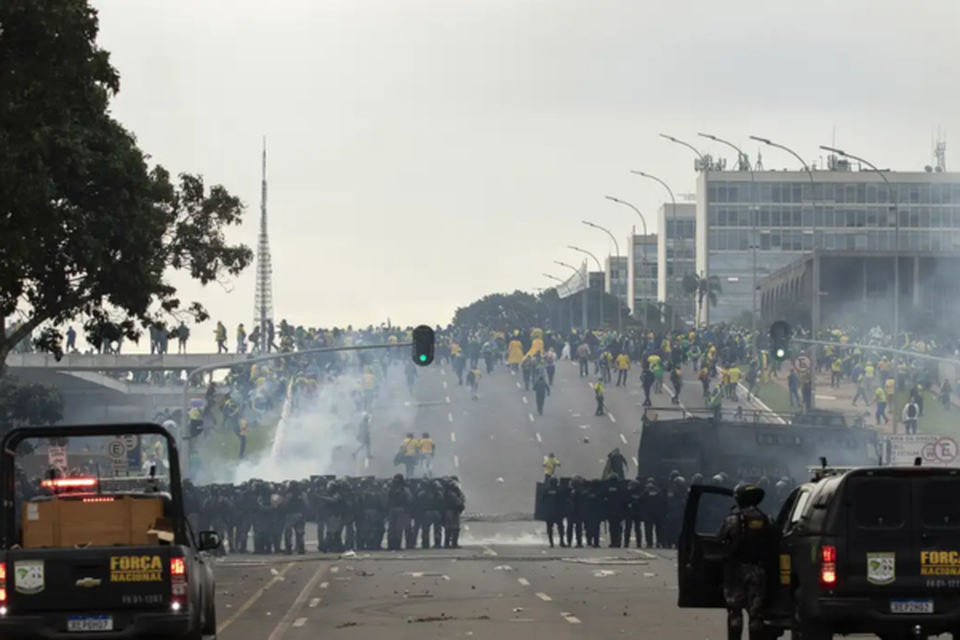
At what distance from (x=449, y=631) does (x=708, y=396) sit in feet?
175

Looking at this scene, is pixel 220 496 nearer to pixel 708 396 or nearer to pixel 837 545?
pixel 837 545

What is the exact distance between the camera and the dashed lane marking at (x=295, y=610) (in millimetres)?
21500

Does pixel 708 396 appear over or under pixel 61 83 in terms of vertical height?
under

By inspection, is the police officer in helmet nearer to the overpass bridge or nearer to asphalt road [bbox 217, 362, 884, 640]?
asphalt road [bbox 217, 362, 884, 640]

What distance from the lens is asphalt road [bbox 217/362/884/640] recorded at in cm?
2198

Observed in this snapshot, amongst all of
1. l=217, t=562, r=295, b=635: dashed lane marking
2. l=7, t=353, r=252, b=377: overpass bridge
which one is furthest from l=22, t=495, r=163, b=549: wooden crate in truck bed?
l=7, t=353, r=252, b=377: overpass bridge

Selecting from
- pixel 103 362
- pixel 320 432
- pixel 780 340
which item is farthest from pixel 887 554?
pixel 103 362

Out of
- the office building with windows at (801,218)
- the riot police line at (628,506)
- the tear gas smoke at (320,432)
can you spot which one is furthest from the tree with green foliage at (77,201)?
the office building with windows at (801,218)

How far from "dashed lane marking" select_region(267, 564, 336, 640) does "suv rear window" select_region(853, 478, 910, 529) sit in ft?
24.2

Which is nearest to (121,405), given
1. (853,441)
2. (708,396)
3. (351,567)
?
(708,396)

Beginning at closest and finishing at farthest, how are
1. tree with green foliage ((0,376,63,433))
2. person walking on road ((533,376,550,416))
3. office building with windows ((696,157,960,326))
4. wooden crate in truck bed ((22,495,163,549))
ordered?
wooden crate in truck bed ((22,495,163,549))
tree with green foliage ((0,376,63,433))
person walking on road ((533,376,550,416))
office building with windows ((696,157,960,326))

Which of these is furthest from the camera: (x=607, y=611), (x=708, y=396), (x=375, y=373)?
(x=375, y=373)

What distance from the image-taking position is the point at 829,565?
52.4 ft

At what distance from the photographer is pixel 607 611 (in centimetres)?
2402
